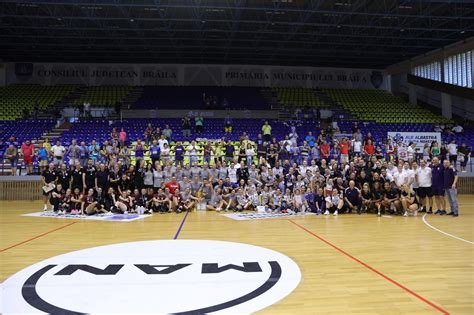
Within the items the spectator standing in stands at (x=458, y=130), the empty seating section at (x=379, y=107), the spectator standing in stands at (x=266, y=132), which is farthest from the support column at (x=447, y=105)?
the spectator standing in stands at (x=266, y=132)

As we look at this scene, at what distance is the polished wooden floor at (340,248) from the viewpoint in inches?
152

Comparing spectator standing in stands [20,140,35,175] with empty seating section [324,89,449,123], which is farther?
empty seating section [324,89,449,123]

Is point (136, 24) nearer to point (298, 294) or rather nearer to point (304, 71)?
point (304, 71)

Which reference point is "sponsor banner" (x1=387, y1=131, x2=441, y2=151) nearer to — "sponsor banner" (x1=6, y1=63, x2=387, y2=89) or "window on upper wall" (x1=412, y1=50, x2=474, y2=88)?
"window on upper wall" (x1=412, y1=50, x2=474, y2=88)

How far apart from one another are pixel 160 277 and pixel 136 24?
19.9 meters

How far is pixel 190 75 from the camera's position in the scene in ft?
102

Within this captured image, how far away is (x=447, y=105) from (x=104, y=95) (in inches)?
1055

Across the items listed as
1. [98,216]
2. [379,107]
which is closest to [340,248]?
[98,216]

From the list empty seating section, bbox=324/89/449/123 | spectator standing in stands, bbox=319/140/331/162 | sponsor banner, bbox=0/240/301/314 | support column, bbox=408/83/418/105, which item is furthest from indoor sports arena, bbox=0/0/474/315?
support column, bbox=408/83/418/105

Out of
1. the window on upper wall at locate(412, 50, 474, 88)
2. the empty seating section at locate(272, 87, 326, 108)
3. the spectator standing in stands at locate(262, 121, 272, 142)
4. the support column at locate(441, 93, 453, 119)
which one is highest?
the window on upper wall at locate(412, 50, 474, 88)

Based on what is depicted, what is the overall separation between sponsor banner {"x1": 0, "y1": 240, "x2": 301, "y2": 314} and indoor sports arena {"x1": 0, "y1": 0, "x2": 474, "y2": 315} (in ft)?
0.11

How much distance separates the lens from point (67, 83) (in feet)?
99.9

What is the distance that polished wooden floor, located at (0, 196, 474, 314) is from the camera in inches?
152

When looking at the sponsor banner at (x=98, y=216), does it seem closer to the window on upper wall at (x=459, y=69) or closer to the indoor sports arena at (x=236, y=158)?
the indoor sports arena at (x=236, y=158)
